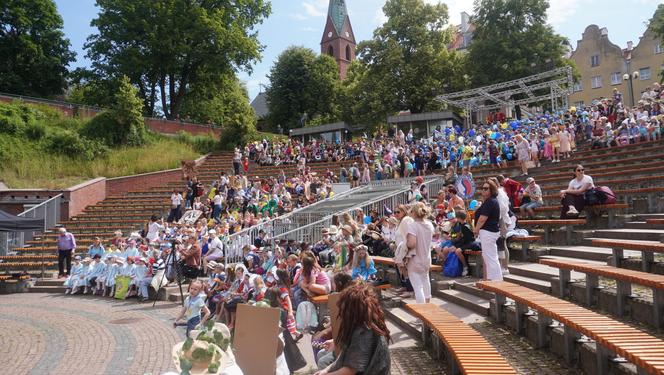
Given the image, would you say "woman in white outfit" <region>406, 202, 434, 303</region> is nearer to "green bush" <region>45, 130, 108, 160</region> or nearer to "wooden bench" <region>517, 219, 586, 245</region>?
"wooden bench" <region>517, 219, 586, 245</region>

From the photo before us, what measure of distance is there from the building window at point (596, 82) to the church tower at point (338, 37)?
34.4m

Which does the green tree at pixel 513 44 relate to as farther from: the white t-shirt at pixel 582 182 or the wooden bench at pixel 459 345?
the wooden bench at pixel 459 345

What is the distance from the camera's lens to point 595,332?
13.6 ft

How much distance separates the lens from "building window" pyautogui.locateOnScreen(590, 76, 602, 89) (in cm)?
5472

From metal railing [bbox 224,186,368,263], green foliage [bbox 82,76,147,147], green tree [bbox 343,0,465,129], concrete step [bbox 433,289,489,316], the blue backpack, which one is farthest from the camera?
green tree [bbox 343,0,465,129]

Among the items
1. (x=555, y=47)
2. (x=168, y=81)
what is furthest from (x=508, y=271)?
(x=168, y=81)

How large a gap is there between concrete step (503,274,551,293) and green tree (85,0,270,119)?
1478 inches

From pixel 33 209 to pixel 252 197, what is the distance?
31.6 ft

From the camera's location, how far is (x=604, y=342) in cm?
397

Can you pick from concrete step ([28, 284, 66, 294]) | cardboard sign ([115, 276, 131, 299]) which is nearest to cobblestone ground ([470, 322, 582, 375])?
cardboard sign ([115, 276, 131, 299])

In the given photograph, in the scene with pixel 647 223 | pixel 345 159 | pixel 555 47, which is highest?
pixel 555 47

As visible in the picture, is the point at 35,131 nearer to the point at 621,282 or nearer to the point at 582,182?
the point at 582,182

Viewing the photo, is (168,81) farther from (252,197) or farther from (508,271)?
(508,271)

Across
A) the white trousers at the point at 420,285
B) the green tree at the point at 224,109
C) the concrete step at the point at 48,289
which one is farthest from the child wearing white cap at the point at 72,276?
the green tree at the point at 224,109
